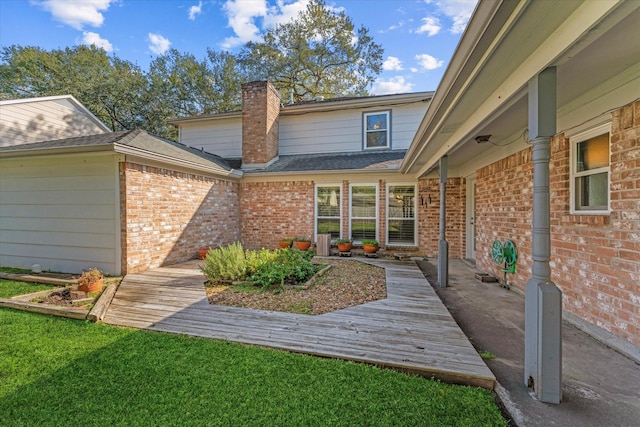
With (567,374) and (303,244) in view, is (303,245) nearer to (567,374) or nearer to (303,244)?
(303,244)

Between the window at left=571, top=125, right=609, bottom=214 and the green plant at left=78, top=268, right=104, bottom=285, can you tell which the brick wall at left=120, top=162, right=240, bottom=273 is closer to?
the green plant at left=78, top=268, right=104, bottom=285

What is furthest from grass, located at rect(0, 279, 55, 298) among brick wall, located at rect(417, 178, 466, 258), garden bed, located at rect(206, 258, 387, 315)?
brick wall, located at rect(417, 178, 466, 258)

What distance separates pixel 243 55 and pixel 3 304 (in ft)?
58.3

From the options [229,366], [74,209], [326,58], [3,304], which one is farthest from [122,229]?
[326,58]

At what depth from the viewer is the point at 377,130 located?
9.90 m

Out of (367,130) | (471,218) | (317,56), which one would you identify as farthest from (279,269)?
(317,56)

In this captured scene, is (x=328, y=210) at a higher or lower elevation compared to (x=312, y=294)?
higher

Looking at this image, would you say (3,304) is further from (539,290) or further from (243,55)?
(243,55)

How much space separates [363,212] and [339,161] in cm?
189

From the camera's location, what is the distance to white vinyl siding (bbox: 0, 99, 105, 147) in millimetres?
8125

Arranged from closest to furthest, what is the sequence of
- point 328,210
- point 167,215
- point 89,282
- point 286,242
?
point 89,282 < point 167,215 < point 286,242 < point 328,210

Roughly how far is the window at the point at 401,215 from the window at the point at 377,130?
2092 mm

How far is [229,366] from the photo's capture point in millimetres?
2564

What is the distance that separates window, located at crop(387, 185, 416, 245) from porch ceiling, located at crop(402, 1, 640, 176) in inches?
185
